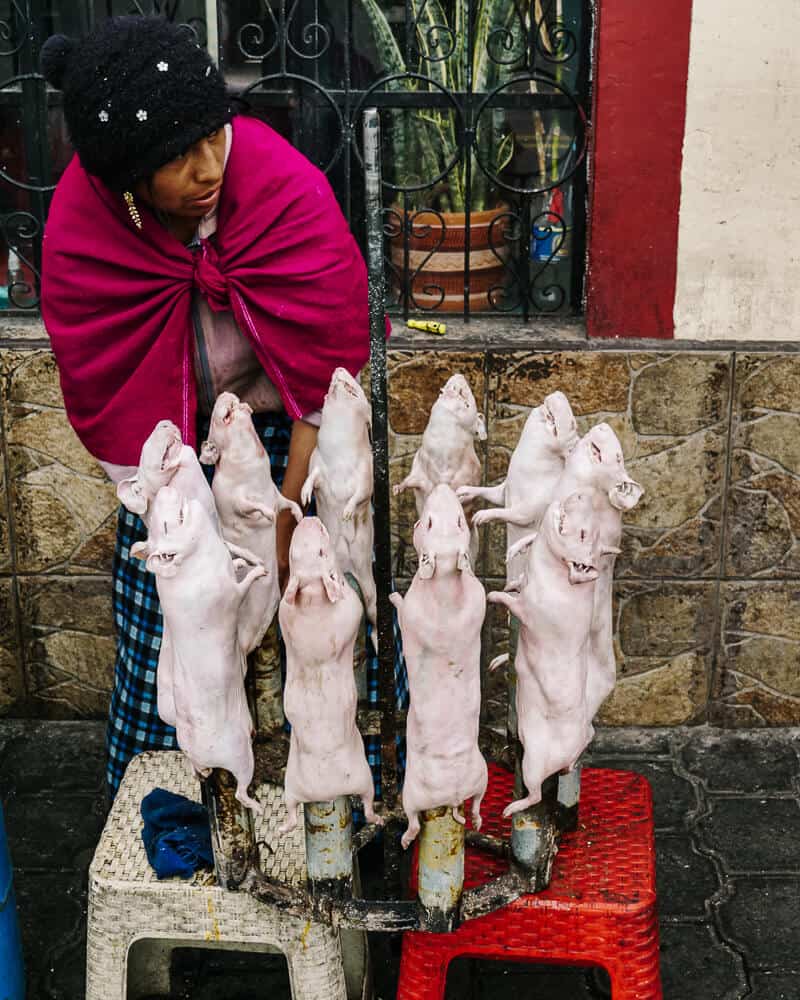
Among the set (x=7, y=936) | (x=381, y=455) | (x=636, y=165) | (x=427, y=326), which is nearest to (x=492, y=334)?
(x=427, y=326)

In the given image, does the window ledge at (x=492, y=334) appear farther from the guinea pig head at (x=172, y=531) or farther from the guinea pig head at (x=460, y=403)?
the guinea pig head at (x=172, y=531)

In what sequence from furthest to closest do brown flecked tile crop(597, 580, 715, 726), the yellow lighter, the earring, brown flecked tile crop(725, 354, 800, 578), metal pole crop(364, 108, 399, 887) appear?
brown flecked tile crop(597, 580, 715, 726) → the yellow lighter → brown flecked tile crop(725, 354, 800, 578) → the earring → metal pole crop(364, 108, 399, 887)

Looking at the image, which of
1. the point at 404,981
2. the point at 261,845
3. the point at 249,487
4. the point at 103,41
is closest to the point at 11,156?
the point at 103,41

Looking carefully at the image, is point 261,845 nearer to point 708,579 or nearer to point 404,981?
point 404,981

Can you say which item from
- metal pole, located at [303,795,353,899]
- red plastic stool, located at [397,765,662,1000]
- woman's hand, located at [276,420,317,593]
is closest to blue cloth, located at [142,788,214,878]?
metal pole, located at [303,795,353,899]

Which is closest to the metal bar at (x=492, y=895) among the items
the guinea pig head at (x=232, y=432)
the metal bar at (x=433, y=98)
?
the guinea pig head at (x=232, y=432)

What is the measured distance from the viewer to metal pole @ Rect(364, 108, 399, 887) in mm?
2088

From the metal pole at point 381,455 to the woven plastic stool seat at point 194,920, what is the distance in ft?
0.64

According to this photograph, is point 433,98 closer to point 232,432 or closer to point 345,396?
point 345,396

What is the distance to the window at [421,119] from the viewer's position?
12.1ft

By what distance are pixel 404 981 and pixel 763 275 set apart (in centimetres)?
218

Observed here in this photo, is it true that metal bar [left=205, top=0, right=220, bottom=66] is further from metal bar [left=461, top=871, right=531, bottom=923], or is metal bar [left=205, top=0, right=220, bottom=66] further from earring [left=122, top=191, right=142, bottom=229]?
metal bar [left=461, top=871, right=531, bottom=923]

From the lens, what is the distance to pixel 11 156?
3.86m

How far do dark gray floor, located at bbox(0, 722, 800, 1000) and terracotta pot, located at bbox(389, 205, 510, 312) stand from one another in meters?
1.44
